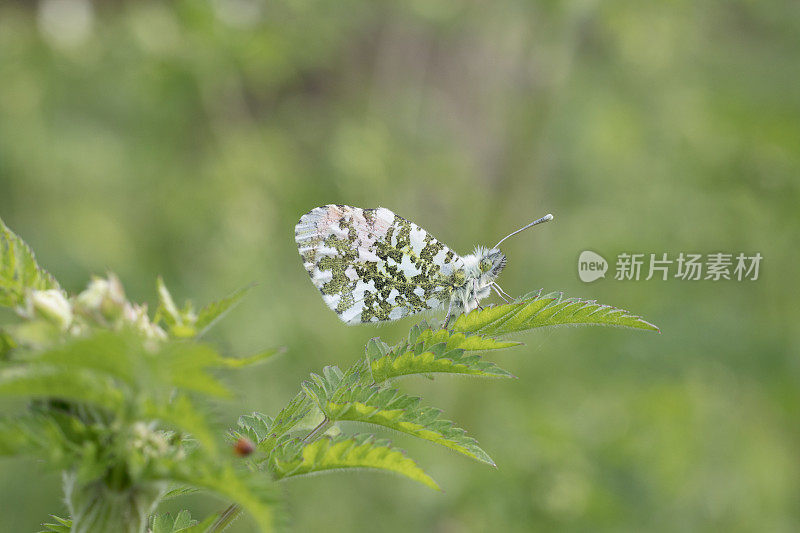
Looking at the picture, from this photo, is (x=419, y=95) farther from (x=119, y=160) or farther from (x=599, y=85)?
(x=119, y=160)

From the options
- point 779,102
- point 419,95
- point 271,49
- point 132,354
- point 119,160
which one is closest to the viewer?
point 132,354

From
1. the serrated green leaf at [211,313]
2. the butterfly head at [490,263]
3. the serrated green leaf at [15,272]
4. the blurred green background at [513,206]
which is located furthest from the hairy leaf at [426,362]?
the blurred green background at [513,206]

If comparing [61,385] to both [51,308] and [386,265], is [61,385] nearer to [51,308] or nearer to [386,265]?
[51,308]

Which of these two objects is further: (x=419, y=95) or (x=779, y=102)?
(x=419, y=95)

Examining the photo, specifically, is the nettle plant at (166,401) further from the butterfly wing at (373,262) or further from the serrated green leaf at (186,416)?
the butterfly wing at (373,262)

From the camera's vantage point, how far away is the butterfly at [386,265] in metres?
2.47

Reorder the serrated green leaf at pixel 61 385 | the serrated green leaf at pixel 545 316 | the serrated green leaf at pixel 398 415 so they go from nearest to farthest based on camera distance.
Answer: the serrated green leaf at pixel 61 385 < the serrated green leaf at pixel 398 415 < the serrated green leaf at pixel 545 316

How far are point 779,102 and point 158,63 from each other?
453 centimetres

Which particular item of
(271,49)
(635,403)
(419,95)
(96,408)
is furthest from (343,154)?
(96,408)

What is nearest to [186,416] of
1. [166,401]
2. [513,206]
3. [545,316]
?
[166,401]

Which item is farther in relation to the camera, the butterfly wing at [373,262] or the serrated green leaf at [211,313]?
the butterfly wing at [373,262]

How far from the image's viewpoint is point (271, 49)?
18.5 feet

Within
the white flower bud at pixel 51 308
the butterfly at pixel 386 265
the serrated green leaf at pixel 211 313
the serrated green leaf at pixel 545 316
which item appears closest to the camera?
the white flower bud at pixel 51 308

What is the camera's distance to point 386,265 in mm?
2510
